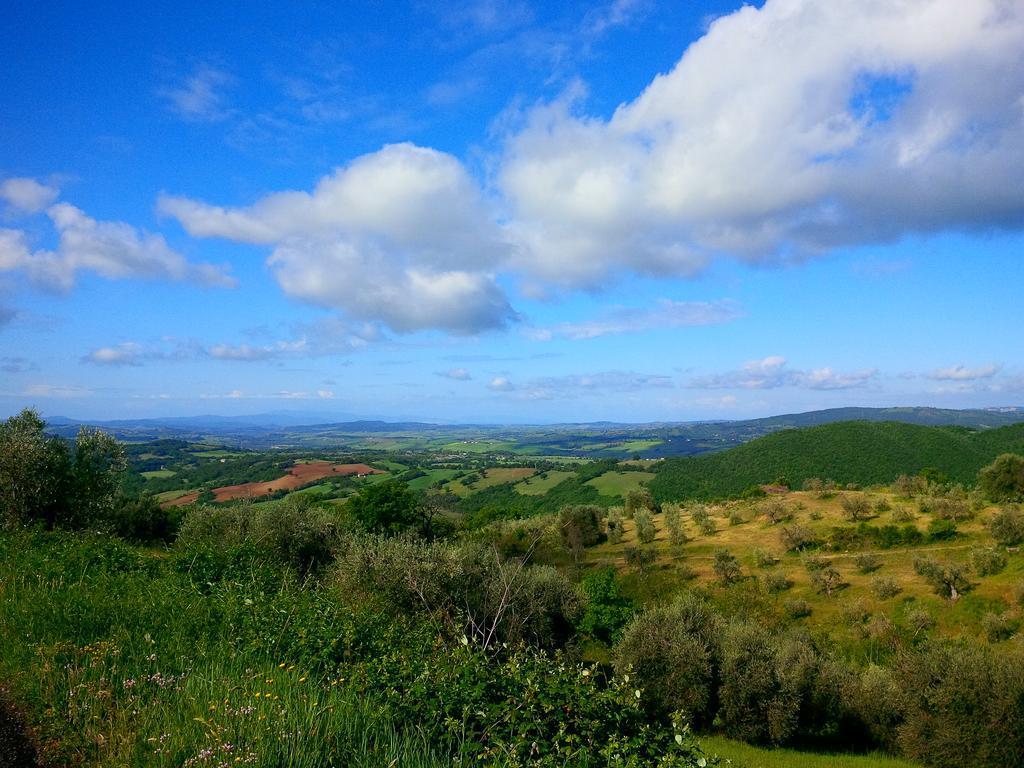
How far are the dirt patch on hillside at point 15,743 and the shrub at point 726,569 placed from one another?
60.4 metres

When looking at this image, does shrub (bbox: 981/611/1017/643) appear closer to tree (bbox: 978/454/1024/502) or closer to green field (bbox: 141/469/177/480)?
tree (bbox: 978/454/1024/502)

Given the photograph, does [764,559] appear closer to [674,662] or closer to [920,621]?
[920,621]

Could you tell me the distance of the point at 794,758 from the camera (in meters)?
22.3

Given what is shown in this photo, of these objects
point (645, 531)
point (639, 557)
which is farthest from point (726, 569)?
point (645, 531)

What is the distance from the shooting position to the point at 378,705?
19.3 ft

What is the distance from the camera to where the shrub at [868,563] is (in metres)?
54.3

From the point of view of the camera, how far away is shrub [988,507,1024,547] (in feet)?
175

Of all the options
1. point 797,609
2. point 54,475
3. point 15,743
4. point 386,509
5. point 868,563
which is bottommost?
point 797,609

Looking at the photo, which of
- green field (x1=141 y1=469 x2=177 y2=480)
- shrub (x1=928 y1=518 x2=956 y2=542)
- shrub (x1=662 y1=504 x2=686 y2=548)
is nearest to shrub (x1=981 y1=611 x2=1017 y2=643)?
shrub (x1=928 y1=518 x2=956 y2=542)

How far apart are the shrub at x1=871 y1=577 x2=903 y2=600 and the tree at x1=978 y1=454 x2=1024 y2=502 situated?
34229 mm

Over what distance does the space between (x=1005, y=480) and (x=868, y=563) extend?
34105 millimetres

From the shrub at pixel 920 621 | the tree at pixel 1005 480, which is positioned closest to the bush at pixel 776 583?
the shrub at pixel 920 621

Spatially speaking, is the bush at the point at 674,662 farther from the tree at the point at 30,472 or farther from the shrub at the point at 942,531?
the shrub at the point at 942,531

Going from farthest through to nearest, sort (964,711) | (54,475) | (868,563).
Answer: (868,563), (54,475), (964,711)
